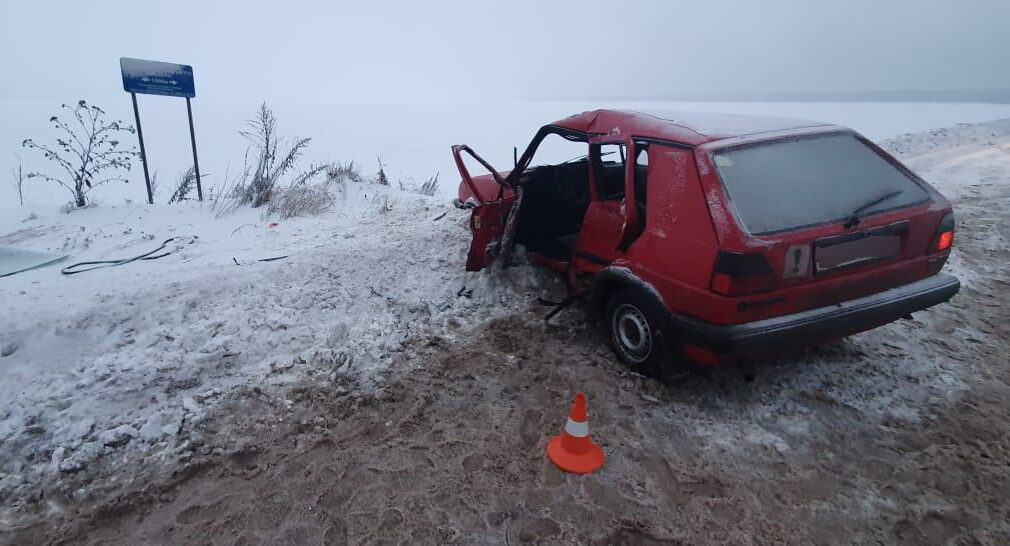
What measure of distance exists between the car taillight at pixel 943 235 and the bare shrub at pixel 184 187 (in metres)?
9.29

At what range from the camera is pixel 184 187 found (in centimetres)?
866

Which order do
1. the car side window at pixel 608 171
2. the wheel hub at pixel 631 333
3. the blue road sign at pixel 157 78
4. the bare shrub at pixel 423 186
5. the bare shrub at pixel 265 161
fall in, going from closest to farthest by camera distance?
the wheel hub at pixel 631 333 < the car side window at pixel 608 171 < the blue road sign at pixel 157 78 < the bare shrub at pixel 265 161 < the bare shrub at pixel 423 186

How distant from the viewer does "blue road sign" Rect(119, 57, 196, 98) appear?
24.4 feet

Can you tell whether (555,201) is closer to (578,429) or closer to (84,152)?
(578,429)

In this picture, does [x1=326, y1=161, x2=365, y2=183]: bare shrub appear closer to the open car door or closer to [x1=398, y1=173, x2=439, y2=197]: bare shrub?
[x1=398, y1=173, x2=439, y2=197]: bare shrub

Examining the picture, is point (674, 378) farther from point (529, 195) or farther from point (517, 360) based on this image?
point (529, 195)

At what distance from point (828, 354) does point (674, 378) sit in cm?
125

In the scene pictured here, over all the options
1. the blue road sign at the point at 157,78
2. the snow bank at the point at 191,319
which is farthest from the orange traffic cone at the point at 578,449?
the blue road sign at the point at 157,78

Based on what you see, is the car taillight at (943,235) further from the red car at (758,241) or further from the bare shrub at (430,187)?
the bare shrub at (430,187)

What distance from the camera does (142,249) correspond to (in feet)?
18.6

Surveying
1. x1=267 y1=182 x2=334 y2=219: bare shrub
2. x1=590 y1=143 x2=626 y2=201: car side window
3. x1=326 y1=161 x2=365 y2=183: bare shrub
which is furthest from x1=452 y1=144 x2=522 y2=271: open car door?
x1=326 y1=161 x2=365 y2=183: bare shrub

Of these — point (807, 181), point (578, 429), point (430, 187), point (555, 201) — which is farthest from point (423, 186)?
point (578, 429)

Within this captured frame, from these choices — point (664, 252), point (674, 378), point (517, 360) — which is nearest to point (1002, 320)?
point (674, 378)

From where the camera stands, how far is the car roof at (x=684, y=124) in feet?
11.1
